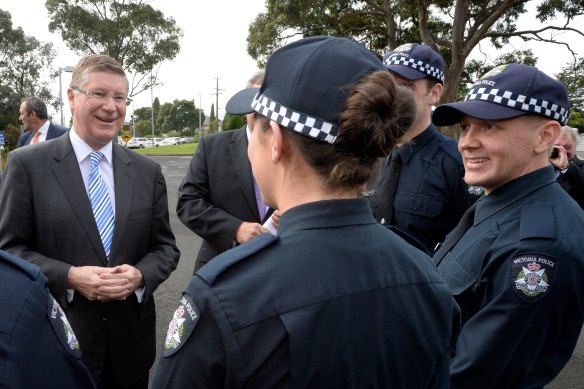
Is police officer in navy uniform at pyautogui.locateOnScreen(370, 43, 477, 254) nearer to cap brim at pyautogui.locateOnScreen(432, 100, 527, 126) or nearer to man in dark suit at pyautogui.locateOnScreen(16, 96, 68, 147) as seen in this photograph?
cap brim at pyautogui.locateOnScreen(432, 100, 527, 126)

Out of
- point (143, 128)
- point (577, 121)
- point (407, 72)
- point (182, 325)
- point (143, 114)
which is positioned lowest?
point (143, 128)

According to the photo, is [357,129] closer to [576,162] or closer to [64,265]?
[64,265]

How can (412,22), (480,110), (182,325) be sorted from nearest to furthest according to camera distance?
(182,325), (480,110), (412,22)

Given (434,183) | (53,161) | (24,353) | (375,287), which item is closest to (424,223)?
(434,183)

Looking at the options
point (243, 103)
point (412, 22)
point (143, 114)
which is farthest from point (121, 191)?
point (143, 114)

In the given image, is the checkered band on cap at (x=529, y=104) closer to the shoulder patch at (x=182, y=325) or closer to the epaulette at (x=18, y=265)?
the shoulder patch at (x=182, y=325)

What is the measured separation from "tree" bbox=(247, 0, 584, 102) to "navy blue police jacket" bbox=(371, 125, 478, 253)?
13.0m

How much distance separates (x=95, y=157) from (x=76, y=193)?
0.80ft

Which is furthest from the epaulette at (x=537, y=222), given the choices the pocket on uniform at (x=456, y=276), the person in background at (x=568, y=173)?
the person in background at (x=568, y=173)

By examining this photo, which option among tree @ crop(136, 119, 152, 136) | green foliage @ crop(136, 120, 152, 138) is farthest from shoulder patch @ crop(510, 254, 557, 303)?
tree @ crop(136, 119, 152, 136)

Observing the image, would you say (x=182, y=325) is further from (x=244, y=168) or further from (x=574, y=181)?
(x=574, y=181)

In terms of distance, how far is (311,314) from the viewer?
976 mm

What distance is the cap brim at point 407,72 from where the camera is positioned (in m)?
2.75

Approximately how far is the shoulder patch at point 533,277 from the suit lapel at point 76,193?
179cm
